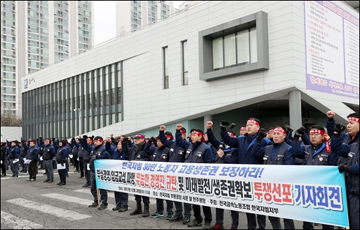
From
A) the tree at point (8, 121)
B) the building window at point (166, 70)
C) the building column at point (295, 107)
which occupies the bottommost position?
the building column at point (295, 107)

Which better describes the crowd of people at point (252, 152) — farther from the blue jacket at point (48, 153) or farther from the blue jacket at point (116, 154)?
the blue jacket at point (48, 153)

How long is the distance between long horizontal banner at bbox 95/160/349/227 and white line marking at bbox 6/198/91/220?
1.35 m

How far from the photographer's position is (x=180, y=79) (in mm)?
27609

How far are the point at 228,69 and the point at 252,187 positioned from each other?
18.6 metres

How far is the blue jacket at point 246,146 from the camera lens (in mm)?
6227

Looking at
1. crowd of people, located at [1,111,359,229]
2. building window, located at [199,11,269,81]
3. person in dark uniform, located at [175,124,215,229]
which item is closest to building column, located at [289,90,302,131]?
building window, located at [199,11,269,81]

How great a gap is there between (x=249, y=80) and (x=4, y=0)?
272 feet

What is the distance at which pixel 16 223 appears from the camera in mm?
7629

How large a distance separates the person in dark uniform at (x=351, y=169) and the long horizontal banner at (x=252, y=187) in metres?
0.08

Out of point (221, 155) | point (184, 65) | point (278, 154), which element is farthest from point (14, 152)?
point (278, 154)

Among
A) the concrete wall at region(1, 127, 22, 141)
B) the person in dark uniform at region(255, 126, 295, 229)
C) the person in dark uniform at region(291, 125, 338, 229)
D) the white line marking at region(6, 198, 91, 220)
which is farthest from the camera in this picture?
the concrete wall at region(1, 127, 22, 141)

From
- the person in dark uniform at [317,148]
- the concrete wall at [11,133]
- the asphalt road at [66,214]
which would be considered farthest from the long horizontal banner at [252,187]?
the concrete wall at [11,133]

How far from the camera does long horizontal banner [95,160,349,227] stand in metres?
4.93

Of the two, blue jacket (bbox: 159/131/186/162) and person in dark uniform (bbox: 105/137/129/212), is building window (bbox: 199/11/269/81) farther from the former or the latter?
blue jacket (bbox: 159/131/186/162)
